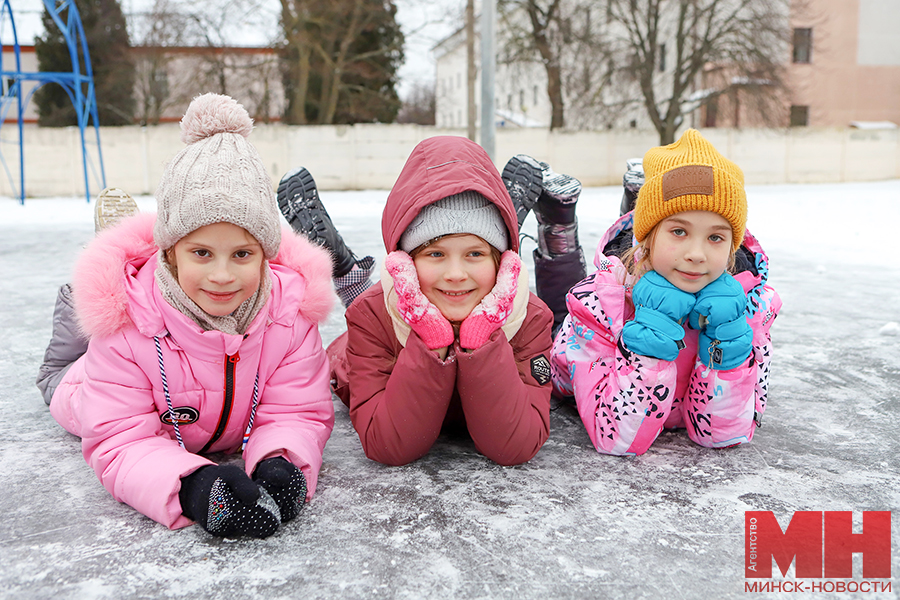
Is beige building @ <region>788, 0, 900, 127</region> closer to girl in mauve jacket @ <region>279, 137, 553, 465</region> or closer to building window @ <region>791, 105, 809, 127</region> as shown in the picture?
building window @ <region>791, 105, 809, 127</region>

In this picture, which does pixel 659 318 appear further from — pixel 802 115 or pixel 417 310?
pixel 802 115

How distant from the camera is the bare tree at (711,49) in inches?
695

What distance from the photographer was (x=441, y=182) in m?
1.80

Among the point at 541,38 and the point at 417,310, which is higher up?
the point at 541,38

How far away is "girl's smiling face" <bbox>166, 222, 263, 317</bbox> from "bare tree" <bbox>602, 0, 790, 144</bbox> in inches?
707

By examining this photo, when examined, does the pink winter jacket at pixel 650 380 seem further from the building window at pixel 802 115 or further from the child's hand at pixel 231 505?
the building window at pixel 802 115

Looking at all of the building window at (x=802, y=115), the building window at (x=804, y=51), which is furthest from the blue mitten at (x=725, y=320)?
the building window at (x=802, y=115)

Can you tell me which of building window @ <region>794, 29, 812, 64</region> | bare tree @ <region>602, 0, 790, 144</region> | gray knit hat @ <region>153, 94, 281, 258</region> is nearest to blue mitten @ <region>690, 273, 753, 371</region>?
gray knit hat @ <region>153, 94, 281, 258</region>

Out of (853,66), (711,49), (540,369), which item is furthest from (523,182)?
(853,66)

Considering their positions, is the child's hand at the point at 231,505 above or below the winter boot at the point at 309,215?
below

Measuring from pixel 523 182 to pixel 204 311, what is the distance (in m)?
1.50

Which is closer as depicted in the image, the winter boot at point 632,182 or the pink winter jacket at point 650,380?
the pink winter jacket at point 650,380

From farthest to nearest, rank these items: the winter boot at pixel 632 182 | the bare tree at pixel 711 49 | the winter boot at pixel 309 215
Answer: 1. the bare tree at pixel 711 49
2. the winter boot at pixel 632 182
3. the winter boot at pixel 309 215

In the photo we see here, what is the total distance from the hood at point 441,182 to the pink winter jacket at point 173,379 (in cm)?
34
